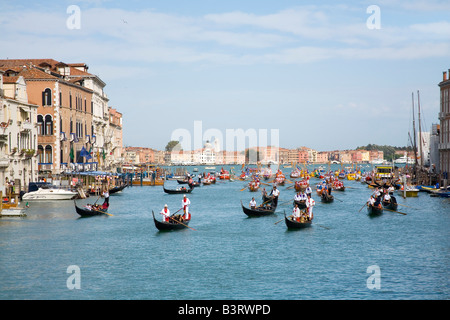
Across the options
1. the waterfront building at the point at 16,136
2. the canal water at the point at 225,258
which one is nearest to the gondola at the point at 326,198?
the canal water at the point at 225,258

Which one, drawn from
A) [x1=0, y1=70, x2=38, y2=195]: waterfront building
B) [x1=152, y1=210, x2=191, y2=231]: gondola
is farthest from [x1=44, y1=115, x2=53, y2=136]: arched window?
[x1=152, y1=210, x2=191, y2=231]: gondola

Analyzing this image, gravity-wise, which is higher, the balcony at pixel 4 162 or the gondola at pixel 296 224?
the balcony at pixel 4 162

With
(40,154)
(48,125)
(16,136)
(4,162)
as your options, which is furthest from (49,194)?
(48,125)

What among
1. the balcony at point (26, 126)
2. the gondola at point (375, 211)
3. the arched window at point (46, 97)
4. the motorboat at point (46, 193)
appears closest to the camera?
the gondola at point (375, 211)

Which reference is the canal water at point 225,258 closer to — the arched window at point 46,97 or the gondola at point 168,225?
the gondola at point 168,225

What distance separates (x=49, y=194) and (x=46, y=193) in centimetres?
19

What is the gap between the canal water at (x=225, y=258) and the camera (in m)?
15.2

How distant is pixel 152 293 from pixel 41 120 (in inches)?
1317

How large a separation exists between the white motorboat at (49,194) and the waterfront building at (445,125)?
2709 cm

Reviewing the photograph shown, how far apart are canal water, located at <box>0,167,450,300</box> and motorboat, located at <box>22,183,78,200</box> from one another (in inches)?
244

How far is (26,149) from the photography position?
127 feet

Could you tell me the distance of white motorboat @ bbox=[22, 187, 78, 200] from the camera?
120 ft
